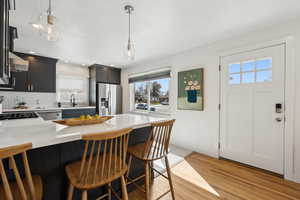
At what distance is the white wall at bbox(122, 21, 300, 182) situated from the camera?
1928 millimetres

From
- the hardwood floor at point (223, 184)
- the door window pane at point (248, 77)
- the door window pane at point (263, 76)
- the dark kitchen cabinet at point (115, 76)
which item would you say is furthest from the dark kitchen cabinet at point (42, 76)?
the door window pane at point (263, 76)

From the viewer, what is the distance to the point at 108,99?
4.52 meters

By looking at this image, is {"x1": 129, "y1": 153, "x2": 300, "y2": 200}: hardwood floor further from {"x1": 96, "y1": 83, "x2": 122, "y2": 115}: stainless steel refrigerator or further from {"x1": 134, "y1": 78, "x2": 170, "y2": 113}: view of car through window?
{"x1": 96, "y1": 83, "x2": 122, "y2": 115}: stainless steel refrigerator

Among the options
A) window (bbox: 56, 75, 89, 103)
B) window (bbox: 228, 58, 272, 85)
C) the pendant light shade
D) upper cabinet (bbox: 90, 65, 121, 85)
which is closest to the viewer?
the pendant light shade

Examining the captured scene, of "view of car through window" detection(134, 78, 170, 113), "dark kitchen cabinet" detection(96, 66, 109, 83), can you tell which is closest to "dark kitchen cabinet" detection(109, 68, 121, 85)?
Answer: "dark kitchen cabinet" detection(96, 66, 109, 83)

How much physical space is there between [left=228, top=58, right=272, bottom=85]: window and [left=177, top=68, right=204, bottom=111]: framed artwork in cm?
59

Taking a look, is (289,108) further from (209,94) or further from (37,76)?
(37,76)

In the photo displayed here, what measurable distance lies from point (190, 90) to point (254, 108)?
1228 millimetres

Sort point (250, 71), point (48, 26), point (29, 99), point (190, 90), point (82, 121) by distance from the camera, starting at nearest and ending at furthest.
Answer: point (48, 26), point (82, 121), point (250, 71), point (190, 90), point (29, 99)

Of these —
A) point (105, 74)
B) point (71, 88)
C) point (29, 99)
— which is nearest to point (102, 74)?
point (105, 74)

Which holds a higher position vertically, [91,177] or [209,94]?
[209,94]

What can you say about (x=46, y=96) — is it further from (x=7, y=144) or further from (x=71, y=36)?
(x=7, y=144)

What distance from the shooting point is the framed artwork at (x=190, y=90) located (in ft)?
9.60

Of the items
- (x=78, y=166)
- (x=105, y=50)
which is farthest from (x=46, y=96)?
(x=78, y=166)
